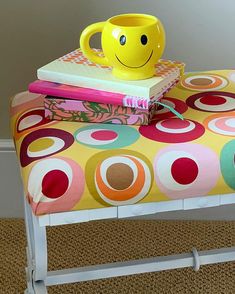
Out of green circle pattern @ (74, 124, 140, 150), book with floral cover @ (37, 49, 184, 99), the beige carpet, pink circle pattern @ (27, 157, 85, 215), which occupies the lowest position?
the beige carpet

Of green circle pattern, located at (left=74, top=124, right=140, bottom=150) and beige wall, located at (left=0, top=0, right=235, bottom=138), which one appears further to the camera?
beige wall, located at (left=0, top=0, right=235, bottom=138)

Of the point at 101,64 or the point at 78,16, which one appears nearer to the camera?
the point at 101,64

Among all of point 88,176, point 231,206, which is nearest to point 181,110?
point 88,176

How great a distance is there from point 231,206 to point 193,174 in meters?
0.70

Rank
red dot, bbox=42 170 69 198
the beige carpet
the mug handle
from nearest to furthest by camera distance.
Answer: red dot, bbox=42 170 69 198 < the mug handle < the beige carpet

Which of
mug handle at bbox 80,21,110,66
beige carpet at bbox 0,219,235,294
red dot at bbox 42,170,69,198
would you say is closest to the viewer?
red dot at bbox 42,170,69,198

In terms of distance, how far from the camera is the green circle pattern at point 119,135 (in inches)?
31.0

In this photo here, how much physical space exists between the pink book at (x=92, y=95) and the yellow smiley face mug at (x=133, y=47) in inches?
1.6

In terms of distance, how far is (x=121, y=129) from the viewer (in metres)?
0.83

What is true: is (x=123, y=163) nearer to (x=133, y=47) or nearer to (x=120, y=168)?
(x=120, y=168)

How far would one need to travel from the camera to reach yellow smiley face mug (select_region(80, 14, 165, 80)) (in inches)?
32.9

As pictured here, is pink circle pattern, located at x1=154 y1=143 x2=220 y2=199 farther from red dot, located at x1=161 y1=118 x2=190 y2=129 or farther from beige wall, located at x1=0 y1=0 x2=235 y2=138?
beige wall, located at x1=0 y1=0 x2=235 y2=138

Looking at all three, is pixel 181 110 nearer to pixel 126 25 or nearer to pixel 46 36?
pixel 126 25

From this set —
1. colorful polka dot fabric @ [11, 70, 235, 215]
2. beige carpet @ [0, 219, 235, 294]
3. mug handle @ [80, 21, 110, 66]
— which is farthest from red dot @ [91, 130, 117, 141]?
beige carpet @ [0, 219, 235, 294]
